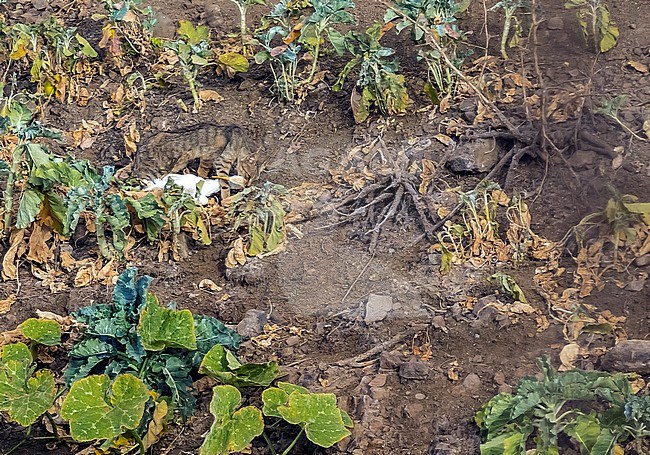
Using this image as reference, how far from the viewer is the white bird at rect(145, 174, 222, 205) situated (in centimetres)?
477

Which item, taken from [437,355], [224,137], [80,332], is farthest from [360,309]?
[224,137]

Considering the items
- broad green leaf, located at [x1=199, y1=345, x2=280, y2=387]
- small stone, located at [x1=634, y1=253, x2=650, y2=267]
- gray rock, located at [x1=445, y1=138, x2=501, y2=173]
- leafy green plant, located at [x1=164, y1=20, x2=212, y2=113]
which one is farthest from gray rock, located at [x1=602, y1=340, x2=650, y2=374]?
leafy green plant, located at [x1=164, y1=20, x2=212, y2=113]

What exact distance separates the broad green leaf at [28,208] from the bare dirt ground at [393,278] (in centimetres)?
35

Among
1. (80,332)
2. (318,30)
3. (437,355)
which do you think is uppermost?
(318,30)

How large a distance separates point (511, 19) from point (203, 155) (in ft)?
7.05

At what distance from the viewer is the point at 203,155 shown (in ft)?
16.6

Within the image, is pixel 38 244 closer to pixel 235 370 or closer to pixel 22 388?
pixel 22 388

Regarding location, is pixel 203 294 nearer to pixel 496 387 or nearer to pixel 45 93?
pixel 496 387

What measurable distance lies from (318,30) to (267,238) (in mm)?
1634

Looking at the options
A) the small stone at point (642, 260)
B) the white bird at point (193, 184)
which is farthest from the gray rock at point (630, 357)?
the white bird at point (193, 184)

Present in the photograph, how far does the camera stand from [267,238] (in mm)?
4383

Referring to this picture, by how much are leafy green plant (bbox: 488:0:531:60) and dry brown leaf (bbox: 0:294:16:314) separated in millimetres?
3154

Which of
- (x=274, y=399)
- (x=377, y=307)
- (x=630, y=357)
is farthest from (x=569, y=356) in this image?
(x=274, y=399)

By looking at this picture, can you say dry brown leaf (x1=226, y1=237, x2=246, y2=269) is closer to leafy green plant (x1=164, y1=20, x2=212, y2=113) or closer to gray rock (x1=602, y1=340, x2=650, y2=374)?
leafy green plant (x1=164, y1=20, x2=212, y2=113)
